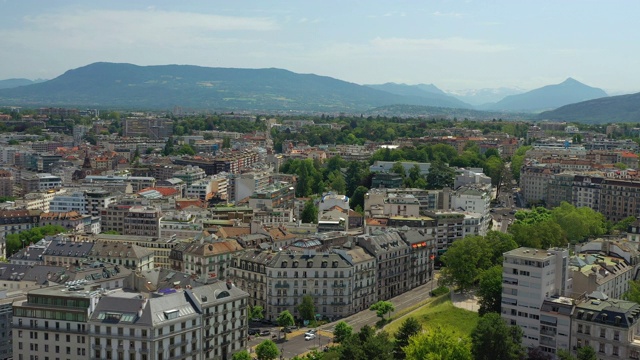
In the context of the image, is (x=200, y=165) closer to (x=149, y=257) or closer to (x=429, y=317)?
(x=149, y=257)

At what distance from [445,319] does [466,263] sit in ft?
20.3

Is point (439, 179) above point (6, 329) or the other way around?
above

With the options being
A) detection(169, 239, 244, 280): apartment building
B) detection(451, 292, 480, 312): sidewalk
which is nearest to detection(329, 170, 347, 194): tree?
detection(169, 239, 244, 280): apartment building

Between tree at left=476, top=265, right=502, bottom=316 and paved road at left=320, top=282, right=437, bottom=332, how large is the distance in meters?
6.38

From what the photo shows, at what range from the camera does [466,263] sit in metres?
48.0

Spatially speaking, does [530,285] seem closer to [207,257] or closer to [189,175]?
[207,257]

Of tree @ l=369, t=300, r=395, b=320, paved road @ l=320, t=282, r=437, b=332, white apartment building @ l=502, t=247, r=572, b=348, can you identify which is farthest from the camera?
paved road @ l=320, t=282, r=437, b=332

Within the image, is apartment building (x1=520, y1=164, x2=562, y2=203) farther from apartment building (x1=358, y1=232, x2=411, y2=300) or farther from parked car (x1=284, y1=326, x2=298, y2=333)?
parked car (x1=284, y1=326, x2=298, y2=333)

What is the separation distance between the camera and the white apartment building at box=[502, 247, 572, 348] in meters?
37.6

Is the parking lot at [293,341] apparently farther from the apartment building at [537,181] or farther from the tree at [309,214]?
the apartment building at [537,181]

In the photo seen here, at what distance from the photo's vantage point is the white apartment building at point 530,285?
123ft

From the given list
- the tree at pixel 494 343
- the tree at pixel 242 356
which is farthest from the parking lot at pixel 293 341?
the tree at pixel 494 343

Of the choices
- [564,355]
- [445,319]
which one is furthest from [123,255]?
[564,355]

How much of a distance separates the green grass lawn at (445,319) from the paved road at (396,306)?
174 cm
